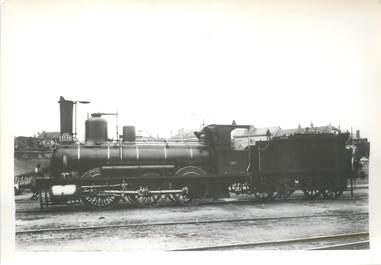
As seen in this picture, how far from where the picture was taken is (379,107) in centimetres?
600

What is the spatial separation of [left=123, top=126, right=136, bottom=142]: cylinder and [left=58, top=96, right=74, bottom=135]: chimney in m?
0.91

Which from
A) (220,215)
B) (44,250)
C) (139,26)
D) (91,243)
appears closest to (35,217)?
(44,250)

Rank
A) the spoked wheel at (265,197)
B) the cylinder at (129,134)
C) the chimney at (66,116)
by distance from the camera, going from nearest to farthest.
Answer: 1. the chimney at (66,116)
2. the cylinder at (129,134)
3. the spoked wheel at (265,197)

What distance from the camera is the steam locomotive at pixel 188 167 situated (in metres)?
6.85

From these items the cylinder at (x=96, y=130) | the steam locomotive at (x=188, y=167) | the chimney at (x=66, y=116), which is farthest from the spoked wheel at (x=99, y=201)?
the chimney at (x=66, y=116)

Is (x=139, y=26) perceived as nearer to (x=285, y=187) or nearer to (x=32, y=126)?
(x=32, y=126)

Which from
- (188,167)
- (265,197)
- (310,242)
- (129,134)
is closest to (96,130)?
(129,134)

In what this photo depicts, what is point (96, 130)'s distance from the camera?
6.95 metres

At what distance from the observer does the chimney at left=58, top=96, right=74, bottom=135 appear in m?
6.05

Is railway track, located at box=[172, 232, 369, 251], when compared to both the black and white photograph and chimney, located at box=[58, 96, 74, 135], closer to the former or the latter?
the black and white photograph

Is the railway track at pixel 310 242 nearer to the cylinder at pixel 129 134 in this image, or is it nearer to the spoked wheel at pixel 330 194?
the spoked wheel at pixel 330 194

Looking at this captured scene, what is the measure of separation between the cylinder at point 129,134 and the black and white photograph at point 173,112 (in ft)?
0.12

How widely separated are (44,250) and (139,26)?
3.48 m

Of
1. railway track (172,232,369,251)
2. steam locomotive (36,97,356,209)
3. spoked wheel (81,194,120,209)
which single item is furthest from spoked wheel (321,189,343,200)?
spoked wheel (81,194,120,209)
